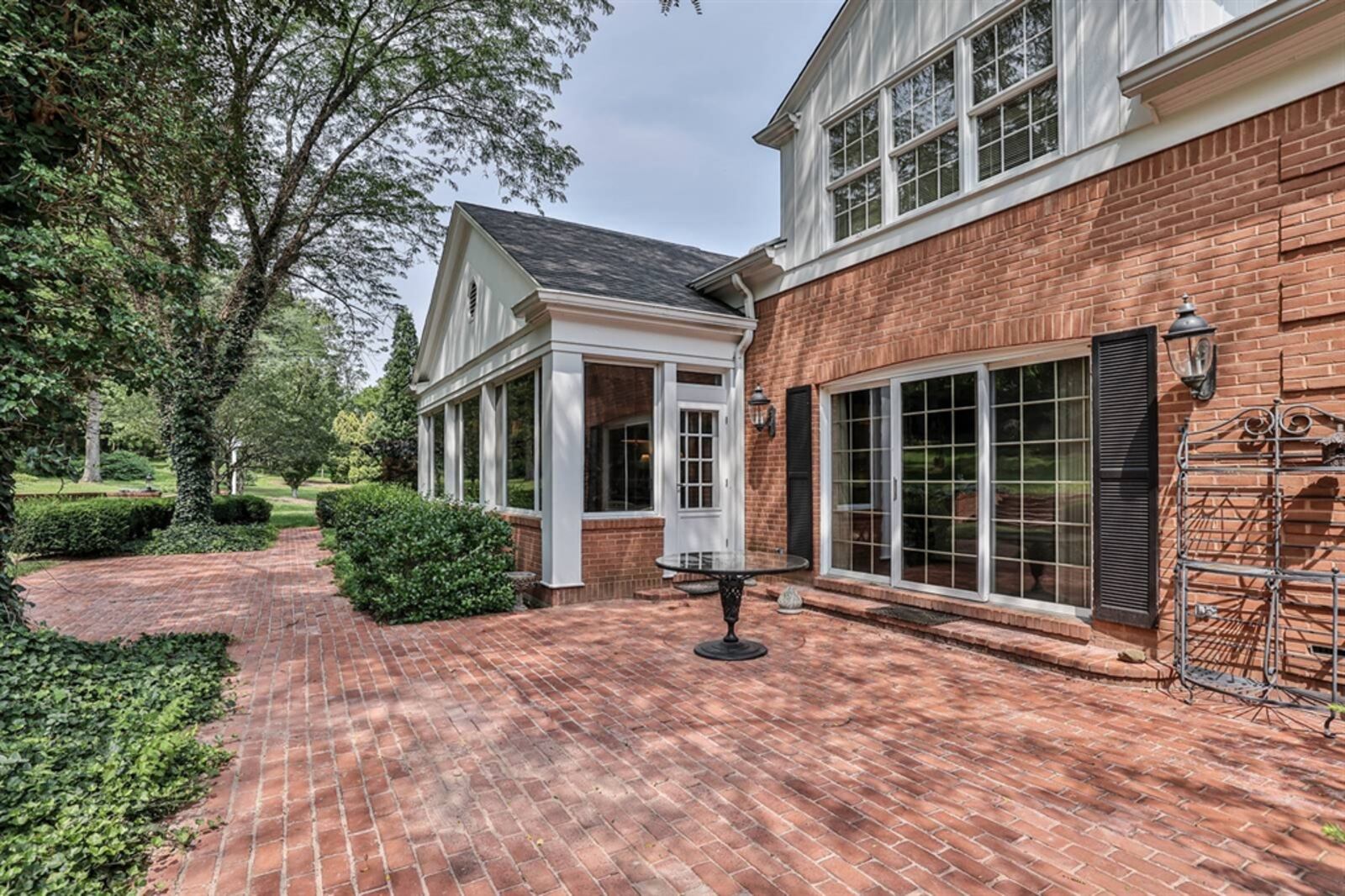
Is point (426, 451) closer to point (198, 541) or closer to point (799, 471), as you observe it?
point (198, 541)

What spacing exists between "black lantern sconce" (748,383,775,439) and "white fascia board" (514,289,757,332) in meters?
1.00

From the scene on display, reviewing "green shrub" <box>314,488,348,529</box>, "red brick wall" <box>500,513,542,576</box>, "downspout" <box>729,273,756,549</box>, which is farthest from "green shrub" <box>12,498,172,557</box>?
"downspout" <box>729,273,756,549</box>

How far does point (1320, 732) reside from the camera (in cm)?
376

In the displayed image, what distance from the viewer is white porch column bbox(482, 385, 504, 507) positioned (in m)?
10.4

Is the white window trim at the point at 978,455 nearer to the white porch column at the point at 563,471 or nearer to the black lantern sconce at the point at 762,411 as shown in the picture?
the black lantern sconce at the point at 762,411

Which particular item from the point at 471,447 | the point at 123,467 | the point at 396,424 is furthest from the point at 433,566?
the point at 123,467

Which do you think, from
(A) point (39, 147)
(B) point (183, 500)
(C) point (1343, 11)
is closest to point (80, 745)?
(A) point (39, 147)

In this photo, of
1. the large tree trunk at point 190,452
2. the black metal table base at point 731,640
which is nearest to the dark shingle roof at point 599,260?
the black metal table base at point 731,640

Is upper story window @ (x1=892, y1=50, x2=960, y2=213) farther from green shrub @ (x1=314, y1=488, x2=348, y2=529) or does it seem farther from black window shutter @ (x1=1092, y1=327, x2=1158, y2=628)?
green shrub @ (x1=314, y1=488, x2=348, y2=529)

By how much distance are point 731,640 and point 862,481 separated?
2.72 meters

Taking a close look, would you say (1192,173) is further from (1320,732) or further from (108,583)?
(108,583)

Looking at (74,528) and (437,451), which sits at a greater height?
(437,451)

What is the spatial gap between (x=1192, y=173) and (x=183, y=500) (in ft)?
57.5

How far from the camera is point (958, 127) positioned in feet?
20.5
